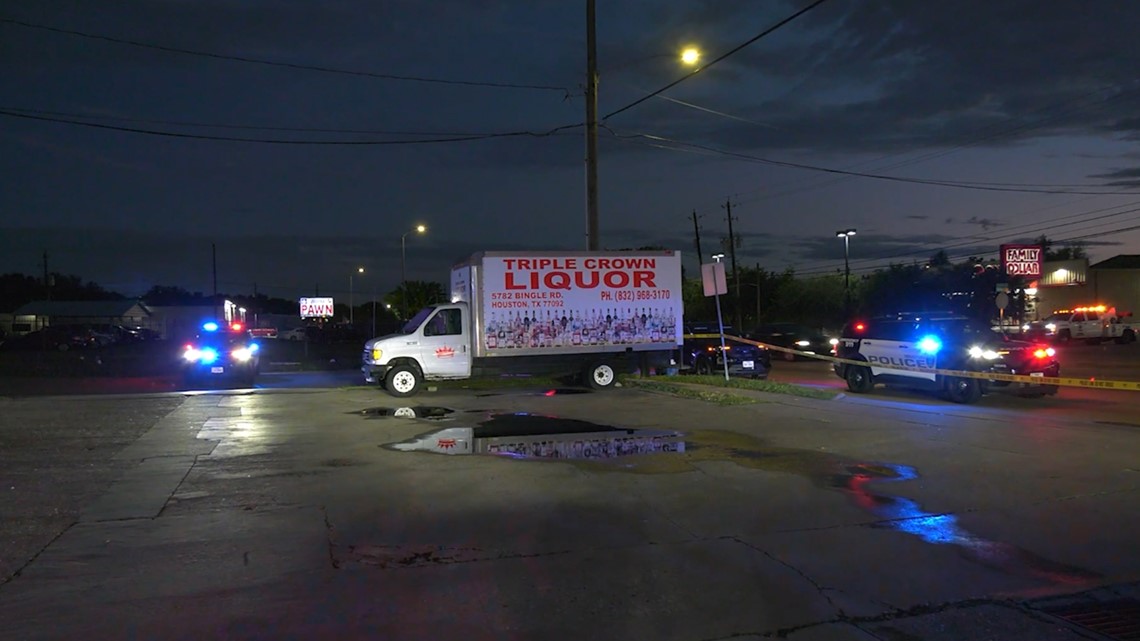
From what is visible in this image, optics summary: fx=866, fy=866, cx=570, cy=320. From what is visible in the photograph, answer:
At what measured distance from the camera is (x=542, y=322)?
20312 millimetres

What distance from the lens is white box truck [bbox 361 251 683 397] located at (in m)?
20.0

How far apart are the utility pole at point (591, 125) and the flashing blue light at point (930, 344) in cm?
845

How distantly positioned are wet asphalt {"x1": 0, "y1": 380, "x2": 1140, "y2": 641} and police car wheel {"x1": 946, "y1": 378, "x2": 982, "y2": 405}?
4.22 m

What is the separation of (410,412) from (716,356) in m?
11.7

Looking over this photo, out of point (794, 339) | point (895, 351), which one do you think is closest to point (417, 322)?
point (895, 351)

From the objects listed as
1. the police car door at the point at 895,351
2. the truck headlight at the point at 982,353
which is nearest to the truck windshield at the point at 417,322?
the police car door at the point at 895,351

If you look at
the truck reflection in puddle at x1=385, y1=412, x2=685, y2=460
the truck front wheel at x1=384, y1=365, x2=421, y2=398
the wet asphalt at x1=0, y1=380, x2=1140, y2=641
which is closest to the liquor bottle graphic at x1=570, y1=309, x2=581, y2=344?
the truck front wheel at x1=384, y1=365, x2=421, y2=398

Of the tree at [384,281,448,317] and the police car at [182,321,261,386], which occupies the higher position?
the tree at [384,281,448,317]

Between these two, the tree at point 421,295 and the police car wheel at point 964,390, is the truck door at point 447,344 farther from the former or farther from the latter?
the tree at point 421,295

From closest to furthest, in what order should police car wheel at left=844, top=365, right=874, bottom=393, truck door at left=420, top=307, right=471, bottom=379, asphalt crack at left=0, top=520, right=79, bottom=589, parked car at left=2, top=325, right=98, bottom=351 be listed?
asphalt crack at left=0, top=520, right=79, bottom=589 → police car wheel at left=844, top=365, right=874, bottom=393 → truck door at left=420, top=307, right=471, bottom=379 → parked car at left=2, top=325, right=98, bottom=351

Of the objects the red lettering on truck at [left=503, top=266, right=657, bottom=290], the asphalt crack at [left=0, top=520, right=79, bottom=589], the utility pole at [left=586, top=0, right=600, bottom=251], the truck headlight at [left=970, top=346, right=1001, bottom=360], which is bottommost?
the asphalt crack at [left=0, top=520, right=79, bottom=589]

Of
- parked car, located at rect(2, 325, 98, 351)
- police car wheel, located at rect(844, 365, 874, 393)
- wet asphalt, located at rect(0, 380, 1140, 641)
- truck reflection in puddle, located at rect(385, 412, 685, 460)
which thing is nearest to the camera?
wet asphalt, located at rect(0, 380, 1140, 641)

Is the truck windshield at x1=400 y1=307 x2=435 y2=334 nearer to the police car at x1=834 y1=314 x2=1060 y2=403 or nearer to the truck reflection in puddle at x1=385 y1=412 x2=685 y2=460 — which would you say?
the truck reflection in puddle at x1=385 y1=412 x2=685 y2=460

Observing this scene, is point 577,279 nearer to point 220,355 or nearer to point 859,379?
point 859,379
